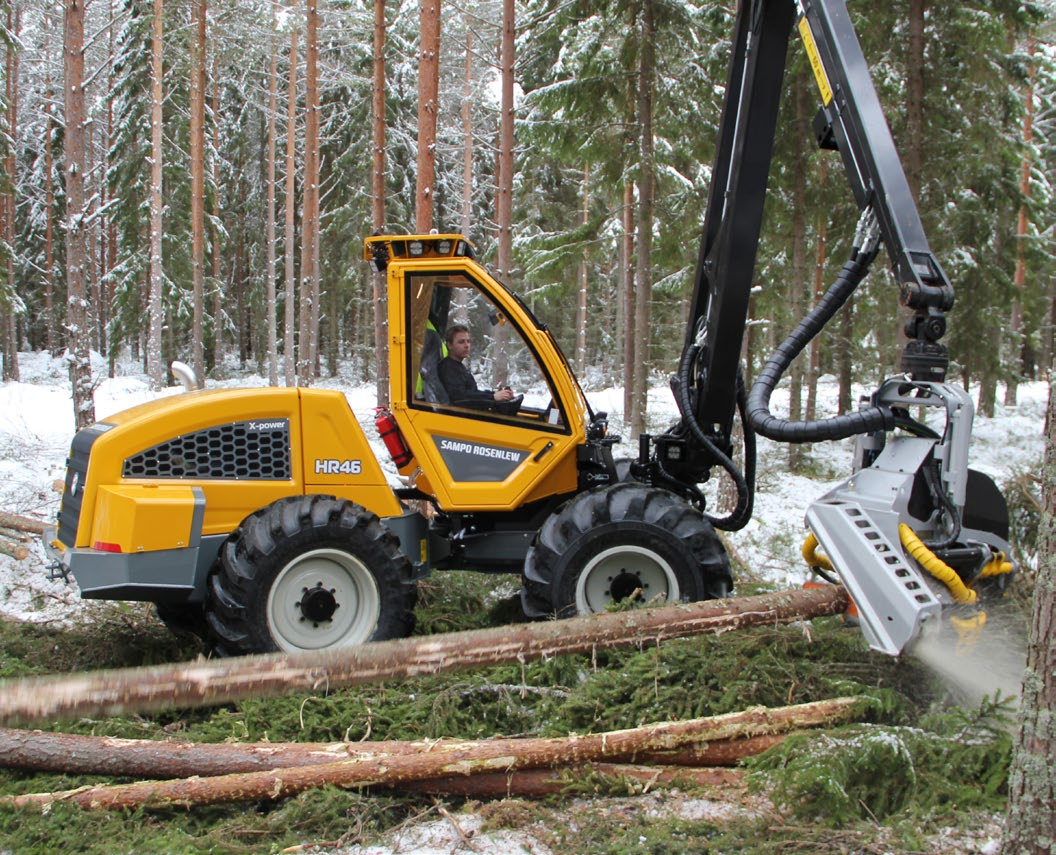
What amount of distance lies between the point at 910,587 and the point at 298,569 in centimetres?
347

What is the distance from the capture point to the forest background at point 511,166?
482 inches

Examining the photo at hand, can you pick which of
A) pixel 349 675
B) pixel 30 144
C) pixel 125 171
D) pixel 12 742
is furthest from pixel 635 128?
pixel 30 144

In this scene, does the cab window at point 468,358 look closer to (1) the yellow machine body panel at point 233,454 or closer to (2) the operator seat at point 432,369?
(2) the operator seat at point 432,369

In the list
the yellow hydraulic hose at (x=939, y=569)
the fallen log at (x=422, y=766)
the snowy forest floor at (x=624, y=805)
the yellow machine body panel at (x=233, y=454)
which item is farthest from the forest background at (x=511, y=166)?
the fallen log at (x=422, y=766)

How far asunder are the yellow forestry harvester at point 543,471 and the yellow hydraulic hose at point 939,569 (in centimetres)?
1

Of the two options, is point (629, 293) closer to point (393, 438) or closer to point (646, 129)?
point (646, 129)

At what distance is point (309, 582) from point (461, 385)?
1.67 m

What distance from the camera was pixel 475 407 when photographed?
18.9ft

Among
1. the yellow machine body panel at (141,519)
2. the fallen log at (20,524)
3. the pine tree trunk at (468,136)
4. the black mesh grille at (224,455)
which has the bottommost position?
the fallen log at (20,524)

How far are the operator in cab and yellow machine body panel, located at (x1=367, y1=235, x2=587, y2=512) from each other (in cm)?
4

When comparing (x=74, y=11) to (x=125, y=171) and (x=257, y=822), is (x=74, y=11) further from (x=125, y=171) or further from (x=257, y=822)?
(x=125, y=171)

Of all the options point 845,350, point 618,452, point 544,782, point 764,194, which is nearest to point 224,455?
point 544,782

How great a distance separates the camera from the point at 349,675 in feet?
13.1

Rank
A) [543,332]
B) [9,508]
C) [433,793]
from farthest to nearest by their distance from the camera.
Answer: [9,508], [543,332], [433,793]
